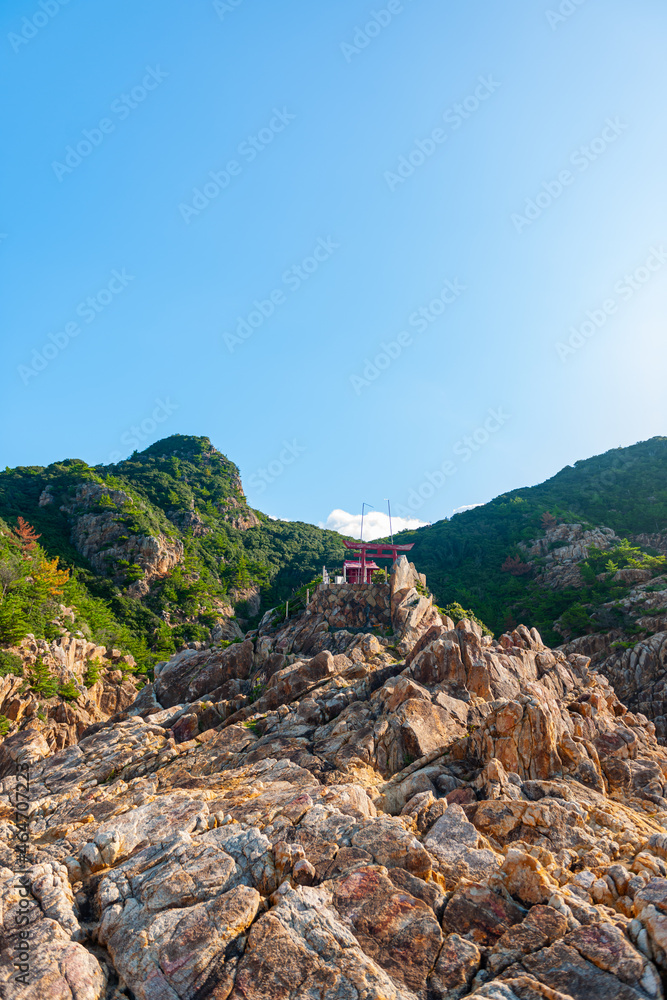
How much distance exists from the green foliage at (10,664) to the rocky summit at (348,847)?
10349 mm

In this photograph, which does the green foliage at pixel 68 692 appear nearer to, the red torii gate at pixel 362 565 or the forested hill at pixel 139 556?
the forested hill at pixel 139 556

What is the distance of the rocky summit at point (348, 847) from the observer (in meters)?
8.11

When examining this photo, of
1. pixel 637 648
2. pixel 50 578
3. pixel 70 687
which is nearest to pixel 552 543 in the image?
pixel 637 648

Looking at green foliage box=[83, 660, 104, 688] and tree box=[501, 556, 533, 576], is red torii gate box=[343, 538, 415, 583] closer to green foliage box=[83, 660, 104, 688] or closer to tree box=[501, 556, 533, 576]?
green foliage box=[83, 660, 104, 688]

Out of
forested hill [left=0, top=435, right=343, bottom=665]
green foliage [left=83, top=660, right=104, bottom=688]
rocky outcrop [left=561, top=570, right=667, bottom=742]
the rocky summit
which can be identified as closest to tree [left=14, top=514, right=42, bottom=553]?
forested hill [left=0, top=435, right=343, bottom=665]

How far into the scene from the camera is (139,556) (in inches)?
2290

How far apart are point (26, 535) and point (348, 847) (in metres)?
49.1

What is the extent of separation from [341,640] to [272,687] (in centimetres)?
731

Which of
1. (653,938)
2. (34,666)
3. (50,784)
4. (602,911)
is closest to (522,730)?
(602,911)

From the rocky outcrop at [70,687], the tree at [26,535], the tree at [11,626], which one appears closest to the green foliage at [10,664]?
the rocky outcrop at [70,687]

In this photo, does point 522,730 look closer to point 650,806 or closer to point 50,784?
point 650,806

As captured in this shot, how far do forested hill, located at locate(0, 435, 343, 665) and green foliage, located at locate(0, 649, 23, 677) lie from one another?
1.88 metres

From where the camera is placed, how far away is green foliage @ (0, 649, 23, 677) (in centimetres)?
3244

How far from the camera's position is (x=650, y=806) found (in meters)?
17.5
